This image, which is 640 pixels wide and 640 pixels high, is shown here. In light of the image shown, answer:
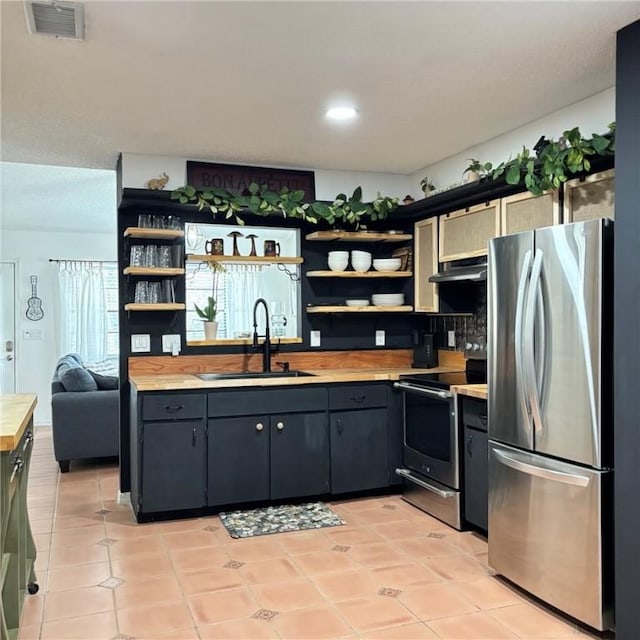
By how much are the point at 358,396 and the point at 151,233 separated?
175 cm

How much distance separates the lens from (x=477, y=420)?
3.57 meters

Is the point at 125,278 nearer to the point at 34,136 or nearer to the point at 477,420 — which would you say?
the point at 34,136

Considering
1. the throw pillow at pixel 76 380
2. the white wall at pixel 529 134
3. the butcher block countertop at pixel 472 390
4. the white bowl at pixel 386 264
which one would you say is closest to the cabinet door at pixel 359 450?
the butcher block countertop at pixel 472 390

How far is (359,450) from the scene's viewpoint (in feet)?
14.2

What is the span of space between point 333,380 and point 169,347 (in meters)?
1.19

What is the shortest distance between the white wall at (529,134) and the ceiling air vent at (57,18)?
2.44 meters

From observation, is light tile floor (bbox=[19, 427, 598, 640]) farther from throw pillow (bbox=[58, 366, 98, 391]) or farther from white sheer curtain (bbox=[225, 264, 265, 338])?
white sheer curtain (bbox=[225, 264, 265, 338])

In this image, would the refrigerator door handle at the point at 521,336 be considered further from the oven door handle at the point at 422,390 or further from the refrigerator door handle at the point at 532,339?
the oven door handle at the point at 422,390

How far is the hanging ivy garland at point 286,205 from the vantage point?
426 cm

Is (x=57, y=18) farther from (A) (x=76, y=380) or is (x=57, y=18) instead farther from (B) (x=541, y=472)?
(A) (x=76, y=380)

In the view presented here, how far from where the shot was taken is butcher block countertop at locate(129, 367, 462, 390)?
153 inches

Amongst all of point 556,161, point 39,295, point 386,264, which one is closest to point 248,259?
point 386,264

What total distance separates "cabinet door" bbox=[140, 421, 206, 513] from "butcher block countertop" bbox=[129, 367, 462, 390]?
0.77 ft

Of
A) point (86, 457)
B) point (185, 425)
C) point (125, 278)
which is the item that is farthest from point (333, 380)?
point (86, 457)
